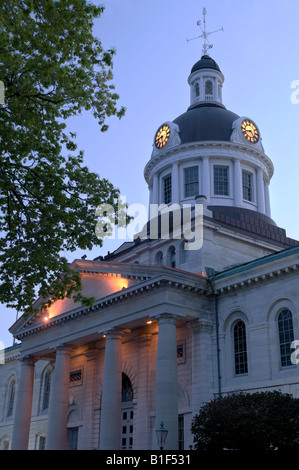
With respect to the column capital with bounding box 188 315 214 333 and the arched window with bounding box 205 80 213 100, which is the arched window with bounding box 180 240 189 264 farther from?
the arched window with bounding box 205 80 213 100

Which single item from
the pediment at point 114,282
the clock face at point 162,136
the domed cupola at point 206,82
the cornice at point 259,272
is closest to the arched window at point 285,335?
the cornice at point 259,272

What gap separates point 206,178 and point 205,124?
4962mm

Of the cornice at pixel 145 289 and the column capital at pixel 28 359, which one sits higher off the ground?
the cornice at pixel 145 289

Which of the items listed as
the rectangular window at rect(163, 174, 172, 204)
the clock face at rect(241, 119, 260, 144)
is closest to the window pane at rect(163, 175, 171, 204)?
the rectangular window at rect(163, 174, 172, 204)

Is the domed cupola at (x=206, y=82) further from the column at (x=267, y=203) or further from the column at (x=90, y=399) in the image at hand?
the column at (x=90, y=399)

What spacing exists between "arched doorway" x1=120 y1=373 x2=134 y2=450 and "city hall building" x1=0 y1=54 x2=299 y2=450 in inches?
2.8

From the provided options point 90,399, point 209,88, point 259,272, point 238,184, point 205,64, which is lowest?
point 90,399

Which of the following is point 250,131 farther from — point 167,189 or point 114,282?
point 114,282

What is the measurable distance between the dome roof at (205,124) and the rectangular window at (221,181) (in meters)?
2.25

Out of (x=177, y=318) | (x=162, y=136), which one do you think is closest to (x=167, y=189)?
(x=162, y=136)

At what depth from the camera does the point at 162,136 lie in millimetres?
44156

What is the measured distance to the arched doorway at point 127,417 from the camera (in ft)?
104
